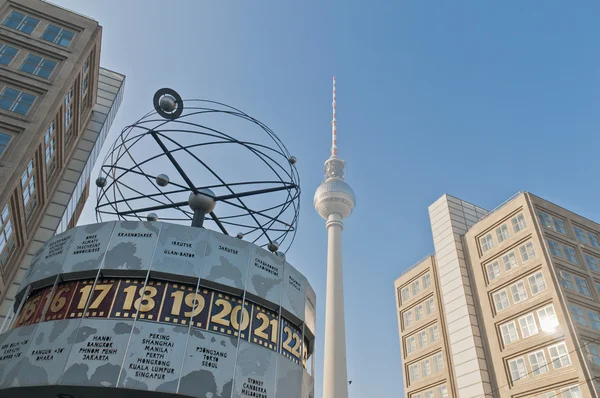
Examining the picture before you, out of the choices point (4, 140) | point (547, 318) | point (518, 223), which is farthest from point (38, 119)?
point (547, 318)

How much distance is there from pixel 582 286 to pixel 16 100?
53.9 metres

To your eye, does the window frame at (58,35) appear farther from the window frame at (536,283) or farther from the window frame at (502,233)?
the window frame at (536,283)

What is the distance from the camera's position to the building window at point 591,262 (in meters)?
46.2

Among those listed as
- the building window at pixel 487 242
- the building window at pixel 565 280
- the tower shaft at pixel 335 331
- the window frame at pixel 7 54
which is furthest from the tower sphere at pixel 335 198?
the window frame at pixel 7 54

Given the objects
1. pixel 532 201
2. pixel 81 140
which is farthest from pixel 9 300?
pixel 532 201

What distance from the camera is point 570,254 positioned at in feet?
149

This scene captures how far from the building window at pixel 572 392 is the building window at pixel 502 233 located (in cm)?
1619

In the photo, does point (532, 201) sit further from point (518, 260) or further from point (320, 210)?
point (320, 210)

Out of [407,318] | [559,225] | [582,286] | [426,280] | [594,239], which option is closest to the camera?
[582,286]

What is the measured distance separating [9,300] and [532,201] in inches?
1992

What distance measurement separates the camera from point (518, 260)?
4562 cm

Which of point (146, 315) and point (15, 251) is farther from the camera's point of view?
point (15, 251)

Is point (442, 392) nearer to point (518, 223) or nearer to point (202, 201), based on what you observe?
point (518, 223)

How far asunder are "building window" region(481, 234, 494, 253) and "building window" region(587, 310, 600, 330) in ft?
38.0
